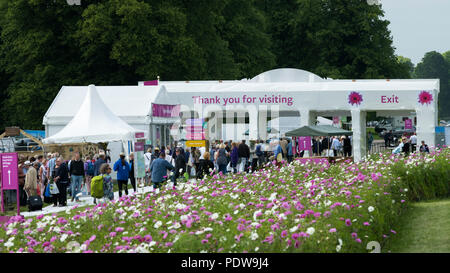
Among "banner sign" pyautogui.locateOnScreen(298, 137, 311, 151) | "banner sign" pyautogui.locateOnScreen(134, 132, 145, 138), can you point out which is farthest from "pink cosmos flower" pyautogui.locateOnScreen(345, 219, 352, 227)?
"banner sign" pyautogui.locateOnScreen(298, 137, 311, 151)

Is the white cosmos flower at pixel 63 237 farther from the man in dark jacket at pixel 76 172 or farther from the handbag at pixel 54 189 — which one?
the man in dark jacket at pixel 76 172

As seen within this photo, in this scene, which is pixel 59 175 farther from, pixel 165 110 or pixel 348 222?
pixel 348 222

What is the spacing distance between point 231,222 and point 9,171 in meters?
11.7

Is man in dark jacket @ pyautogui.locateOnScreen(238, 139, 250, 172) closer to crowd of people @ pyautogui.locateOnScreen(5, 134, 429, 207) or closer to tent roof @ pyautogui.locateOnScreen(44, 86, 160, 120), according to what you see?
crowd of people @ pyautogui.locateOnScreen(5, 134, 429, 207)

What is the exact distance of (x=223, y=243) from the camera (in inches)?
293

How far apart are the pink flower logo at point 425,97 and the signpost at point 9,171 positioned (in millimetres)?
17677

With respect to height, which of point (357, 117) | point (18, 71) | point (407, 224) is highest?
point (18, 71)

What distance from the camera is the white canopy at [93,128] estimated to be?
78.2 ft

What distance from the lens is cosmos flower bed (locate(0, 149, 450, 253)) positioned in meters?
7.59

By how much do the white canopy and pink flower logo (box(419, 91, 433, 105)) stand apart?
12.3 m

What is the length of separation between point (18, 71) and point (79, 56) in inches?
133
